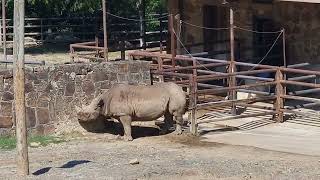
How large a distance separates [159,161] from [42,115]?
3.43m

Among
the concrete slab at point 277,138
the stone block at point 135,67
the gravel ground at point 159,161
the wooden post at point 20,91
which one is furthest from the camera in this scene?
the stone block at point 135,67

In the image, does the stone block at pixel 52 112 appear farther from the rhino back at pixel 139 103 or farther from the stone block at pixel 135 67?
the stone block at pixel 135 67

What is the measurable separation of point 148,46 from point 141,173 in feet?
46.2

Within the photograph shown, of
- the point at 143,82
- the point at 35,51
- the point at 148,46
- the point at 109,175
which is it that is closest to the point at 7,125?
the point at 143,82

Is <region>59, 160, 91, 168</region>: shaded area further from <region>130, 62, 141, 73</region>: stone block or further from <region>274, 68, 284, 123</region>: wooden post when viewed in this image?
<region>274, 68, 284, 123</region>: wooden post

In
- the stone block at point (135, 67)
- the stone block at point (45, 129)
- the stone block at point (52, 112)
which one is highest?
the stone block at point (135, 67)

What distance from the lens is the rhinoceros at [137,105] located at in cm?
1484

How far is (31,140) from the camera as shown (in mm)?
14719

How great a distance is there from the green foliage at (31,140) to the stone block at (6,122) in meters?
0.22

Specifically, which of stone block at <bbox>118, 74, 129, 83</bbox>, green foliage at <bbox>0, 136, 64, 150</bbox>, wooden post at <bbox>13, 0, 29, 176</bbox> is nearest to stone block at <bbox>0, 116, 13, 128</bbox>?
green foliage at <bbox>0, 136, 64, 150</bbox>

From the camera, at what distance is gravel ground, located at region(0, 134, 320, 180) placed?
37.8 feet

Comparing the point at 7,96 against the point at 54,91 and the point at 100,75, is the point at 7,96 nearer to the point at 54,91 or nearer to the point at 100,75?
the point at 54,91

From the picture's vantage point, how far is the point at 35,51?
103 ft

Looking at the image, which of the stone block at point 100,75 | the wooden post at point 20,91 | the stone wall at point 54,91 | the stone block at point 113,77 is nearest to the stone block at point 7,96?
the stone wall at point 54,91
